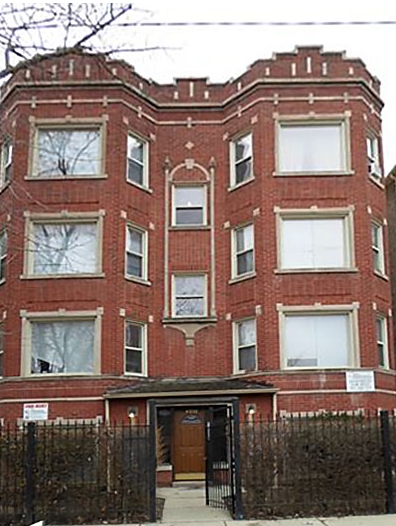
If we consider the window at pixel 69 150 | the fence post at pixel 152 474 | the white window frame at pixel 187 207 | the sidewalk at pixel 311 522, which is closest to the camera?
the sidewalk at pixel 311 522

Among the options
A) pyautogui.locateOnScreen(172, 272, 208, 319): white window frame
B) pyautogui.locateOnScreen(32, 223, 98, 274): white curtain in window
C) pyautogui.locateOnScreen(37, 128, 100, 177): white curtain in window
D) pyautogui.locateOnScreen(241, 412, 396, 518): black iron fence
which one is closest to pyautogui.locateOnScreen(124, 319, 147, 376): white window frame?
pyautogui.locateOnScreen(172, 272, 208, 319): white window frame

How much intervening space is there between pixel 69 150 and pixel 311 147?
6.87 meters

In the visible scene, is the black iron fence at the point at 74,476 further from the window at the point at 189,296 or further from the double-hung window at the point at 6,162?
the double-hung window at the point at 6,162

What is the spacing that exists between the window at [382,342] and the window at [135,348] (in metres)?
6.41

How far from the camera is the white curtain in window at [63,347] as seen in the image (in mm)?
17719

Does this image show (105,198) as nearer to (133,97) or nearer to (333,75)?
(133,97)

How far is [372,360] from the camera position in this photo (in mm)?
17703

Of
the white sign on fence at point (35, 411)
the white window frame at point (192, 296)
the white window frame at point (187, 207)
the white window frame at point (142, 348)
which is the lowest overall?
the white sign on fence at point (35, 411)

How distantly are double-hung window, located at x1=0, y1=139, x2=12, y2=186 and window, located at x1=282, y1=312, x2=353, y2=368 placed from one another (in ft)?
29.1

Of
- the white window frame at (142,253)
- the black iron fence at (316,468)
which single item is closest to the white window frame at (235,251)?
the white window frame at (142,253)

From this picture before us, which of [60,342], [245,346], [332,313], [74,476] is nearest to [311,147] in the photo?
[332,313]

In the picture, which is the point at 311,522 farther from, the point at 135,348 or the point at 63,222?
the point at 63,222

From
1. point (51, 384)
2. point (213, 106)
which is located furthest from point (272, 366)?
point (213, 106)

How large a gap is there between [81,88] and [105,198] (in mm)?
3315
